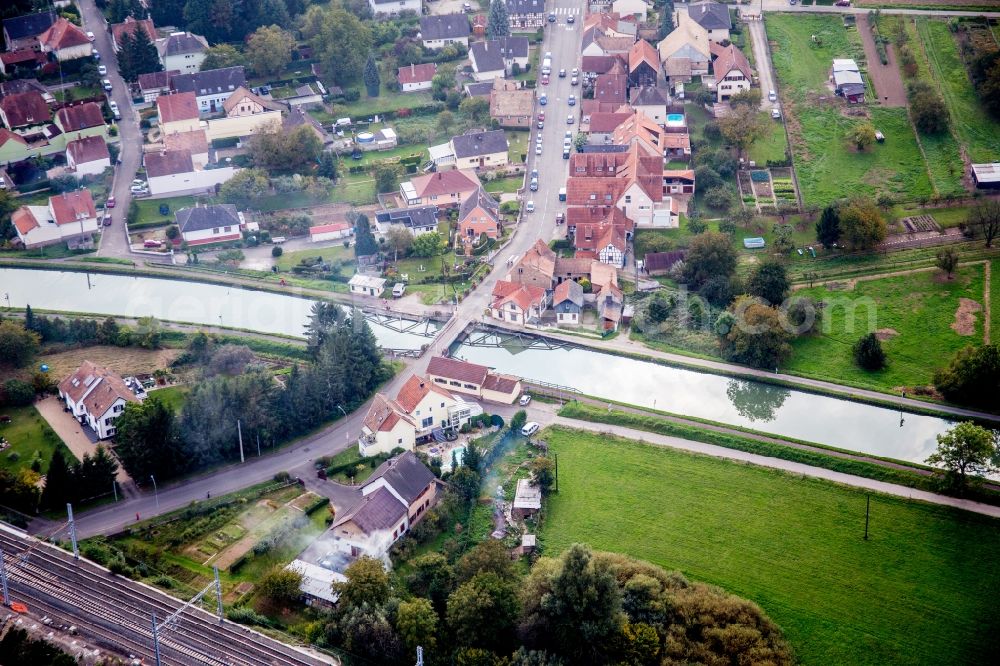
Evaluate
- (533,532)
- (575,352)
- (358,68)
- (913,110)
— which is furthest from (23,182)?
(913,110)

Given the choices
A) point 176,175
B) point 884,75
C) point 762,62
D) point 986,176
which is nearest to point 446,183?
point 176,175

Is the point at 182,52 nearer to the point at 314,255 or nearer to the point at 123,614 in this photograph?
the point at 314,255

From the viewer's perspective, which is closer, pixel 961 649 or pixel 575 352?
pixel 961 649

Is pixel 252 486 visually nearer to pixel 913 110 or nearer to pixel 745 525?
pixel 745 525

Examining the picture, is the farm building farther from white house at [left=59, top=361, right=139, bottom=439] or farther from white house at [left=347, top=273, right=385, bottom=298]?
white house at [left=59, top=361, right=139, bottom=439]

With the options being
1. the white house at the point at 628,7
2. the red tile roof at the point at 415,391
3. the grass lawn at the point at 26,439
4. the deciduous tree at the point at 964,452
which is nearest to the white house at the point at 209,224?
the grass lawn at the point at 26,439

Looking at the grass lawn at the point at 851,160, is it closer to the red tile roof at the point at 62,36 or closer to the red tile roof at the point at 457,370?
the red tile roof at the point at 457,370
